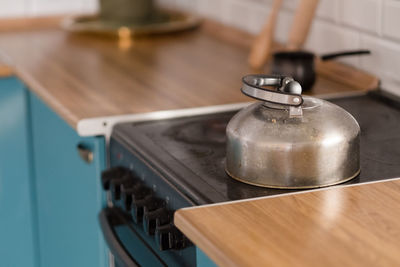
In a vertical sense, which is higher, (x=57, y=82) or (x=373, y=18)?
(x=373, y=18)

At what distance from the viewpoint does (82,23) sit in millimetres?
2994

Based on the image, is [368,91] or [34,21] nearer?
[368,91]

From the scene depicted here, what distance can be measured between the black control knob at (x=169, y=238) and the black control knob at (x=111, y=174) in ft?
1.02

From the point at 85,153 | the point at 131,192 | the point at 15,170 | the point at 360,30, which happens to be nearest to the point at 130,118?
the point at 85,153

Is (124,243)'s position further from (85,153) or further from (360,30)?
(360,30)

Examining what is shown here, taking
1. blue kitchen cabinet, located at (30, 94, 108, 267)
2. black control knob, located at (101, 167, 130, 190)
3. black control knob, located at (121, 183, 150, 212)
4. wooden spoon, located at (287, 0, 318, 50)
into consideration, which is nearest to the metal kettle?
black control knob, located at (121, 183, 150, 212)

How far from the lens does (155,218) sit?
1.46 metres

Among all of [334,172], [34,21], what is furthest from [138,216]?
[34,21]

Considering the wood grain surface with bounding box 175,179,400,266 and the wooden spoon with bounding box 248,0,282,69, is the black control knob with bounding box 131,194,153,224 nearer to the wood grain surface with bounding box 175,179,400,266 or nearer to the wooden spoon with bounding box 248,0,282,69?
the wood grain surface with bounding box 175,179,400,266

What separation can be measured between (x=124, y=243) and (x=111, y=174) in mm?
167

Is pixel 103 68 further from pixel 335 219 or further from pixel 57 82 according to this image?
pixel 335 219

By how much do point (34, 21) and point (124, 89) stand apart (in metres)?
1.18

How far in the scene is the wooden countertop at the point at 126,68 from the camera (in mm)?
1989

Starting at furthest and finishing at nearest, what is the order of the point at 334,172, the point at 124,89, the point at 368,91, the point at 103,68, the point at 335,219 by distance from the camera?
Answer: the point at 103,68, the point at 124,89, the point at 368,91, the point at 334,172, the point at 335,219
